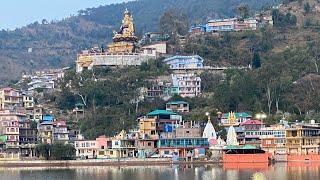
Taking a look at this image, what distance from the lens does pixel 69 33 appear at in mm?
175000

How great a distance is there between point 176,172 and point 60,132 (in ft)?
68.8

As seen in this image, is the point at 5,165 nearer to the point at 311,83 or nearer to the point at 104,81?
the point at 104,81

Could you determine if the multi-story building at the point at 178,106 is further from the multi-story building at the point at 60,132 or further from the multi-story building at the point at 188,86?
the multi-story building at the point at 60,132

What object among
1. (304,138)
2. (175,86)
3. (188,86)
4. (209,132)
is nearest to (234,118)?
(209,132)

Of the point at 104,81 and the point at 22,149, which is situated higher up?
the point at 104,81

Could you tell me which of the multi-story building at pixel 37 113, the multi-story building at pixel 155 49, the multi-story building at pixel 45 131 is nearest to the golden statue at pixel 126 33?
the multi-story building at pixel 155 49

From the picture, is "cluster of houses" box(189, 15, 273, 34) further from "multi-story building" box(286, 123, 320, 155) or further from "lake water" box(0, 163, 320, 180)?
"lake water" box(0, 163, 320, 180)

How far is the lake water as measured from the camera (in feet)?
160

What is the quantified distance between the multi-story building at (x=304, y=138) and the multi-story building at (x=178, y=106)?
11.6m

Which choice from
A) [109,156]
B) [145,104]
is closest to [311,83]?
[145,104]

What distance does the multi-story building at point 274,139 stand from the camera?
65.8m

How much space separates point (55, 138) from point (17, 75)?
196 feet

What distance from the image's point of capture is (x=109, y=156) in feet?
222

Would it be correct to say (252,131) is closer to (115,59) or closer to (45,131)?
(45,131)
